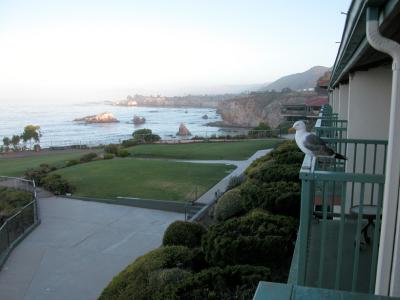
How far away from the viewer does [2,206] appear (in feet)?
64.4

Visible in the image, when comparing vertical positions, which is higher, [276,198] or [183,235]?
[276,198]

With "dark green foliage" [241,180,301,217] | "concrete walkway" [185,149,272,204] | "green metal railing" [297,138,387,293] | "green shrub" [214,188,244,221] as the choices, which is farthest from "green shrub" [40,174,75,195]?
"green metal railing" [297,138,387,293]

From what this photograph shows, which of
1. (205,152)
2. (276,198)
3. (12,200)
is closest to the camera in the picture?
(276,198)

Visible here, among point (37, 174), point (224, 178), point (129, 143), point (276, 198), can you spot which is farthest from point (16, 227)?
point (129, 143)

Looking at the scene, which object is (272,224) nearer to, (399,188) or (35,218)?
(399,188)

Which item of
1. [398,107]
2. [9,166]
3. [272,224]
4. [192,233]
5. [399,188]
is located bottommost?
[9,166]

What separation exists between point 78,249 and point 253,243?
28.1 ft

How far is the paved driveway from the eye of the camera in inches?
445

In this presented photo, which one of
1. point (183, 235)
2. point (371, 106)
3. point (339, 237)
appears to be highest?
point (371, 106)

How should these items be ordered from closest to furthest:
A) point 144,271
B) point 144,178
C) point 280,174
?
1. point 144,271
2. point 280,174
3. point 144,178

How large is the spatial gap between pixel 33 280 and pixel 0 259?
244 centimetres

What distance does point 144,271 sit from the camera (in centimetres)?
832

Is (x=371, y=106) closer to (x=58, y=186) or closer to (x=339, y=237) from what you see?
(x=339, y=237)

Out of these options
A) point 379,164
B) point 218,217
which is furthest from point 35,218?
point 379,164
